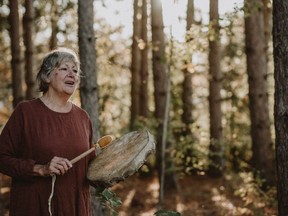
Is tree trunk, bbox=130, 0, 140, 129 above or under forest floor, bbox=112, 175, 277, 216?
above

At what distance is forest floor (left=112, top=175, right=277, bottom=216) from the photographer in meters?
8.75

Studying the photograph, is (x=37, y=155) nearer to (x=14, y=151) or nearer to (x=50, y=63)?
(x=14, y=151)

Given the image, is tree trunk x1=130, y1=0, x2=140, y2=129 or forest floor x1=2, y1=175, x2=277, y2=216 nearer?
forest floor x1=2, y1=175, x2=277, y2=216

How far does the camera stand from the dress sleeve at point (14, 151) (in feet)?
9.85

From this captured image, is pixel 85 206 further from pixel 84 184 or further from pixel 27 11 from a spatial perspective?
pixel 27 11

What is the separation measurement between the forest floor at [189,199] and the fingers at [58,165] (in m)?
5.11

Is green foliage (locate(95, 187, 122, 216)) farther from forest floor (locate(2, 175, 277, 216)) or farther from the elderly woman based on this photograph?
forest floor (locate(2, 175, 277, 216))

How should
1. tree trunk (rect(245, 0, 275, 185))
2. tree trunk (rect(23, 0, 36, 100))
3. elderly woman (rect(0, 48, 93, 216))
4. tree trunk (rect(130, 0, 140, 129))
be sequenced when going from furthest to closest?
tree trunk (rect(130, 0, 140, 129)) → tree trunk (rect(23, 0, 36, 100)) → tree trunk (rect(245, 0, 275, 185)) → elderly woman (rect(0, 48, 93, 216))

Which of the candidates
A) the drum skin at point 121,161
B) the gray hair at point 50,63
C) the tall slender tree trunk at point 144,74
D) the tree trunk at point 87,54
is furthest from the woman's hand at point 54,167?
the tall slender tree trunk at point 144,74

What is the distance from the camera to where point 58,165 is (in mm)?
2922

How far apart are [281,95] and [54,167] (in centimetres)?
216

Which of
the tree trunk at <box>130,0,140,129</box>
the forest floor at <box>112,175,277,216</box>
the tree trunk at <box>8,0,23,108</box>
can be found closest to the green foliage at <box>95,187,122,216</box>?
the forest floor at <box>112,175,277,216</box>

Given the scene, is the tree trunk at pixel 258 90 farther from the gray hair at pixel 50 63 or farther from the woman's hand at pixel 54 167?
the woman's hand at pixel 54 167

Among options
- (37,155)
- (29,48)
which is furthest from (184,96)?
(37,155)
